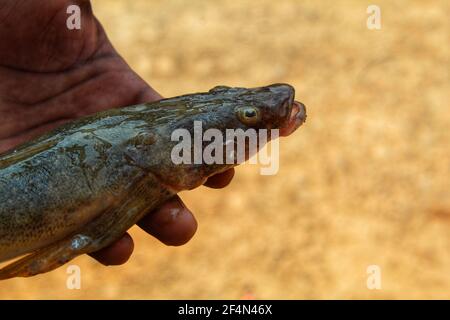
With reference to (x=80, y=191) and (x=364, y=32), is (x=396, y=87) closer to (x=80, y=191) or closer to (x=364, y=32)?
(x=364, y=32)

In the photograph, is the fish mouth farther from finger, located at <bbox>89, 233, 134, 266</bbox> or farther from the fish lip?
finger, located at <bbox>89, 233, 134, 266</bbox>

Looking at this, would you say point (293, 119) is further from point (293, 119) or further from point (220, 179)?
point (220, 179)

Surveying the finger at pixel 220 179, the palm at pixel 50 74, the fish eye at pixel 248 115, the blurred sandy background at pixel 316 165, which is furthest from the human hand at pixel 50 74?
the blurred sandy background at pixel 316 165

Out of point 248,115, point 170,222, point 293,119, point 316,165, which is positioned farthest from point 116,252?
point 316,165

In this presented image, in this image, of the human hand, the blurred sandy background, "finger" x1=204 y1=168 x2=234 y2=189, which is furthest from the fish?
the blurred sandy background

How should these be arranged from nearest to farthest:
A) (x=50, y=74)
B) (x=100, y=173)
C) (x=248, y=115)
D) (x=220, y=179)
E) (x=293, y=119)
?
(x=100, y=173) → (x=248, y=115) → (x=293, y=119) → (x=220, y=179) → (x=50, y=74)

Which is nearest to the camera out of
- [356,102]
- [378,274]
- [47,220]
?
[47,220]
